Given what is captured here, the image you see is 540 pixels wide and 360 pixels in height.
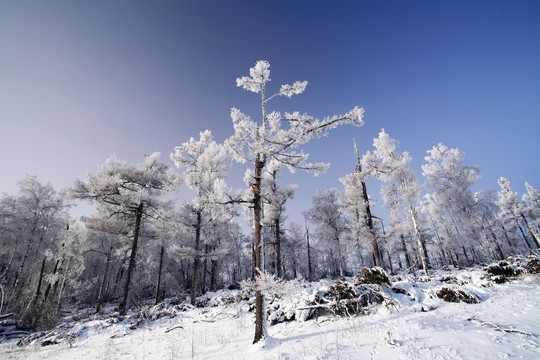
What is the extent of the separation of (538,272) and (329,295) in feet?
29.4

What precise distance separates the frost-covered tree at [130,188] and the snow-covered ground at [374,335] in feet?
17.0

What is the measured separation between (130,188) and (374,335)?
15.8m

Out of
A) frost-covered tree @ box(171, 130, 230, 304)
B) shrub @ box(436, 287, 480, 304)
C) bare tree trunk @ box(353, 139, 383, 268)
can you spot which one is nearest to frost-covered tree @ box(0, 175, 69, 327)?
frost-covered tree @ box(171, 130, 230, 304)

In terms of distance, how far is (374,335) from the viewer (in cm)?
559

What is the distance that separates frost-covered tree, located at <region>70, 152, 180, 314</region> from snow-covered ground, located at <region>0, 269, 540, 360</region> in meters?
5.17

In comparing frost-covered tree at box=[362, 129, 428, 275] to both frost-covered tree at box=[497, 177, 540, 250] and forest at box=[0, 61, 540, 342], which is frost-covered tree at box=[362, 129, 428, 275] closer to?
forest at box=[0, 61, 540, 342]

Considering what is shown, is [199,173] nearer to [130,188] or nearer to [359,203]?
[130,188]

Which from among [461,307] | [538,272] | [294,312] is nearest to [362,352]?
[294,312]

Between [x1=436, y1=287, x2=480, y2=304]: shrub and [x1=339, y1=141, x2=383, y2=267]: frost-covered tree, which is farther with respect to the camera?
[x1=339, y1=141, x2=383, y2=267]: frost-covered tree

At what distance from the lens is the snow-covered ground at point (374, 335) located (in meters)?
4.36

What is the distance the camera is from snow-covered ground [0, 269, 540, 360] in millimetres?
A: 4363

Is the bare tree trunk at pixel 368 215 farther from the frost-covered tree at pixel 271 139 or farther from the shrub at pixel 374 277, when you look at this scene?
the frost-covered tree at pixel 271 139

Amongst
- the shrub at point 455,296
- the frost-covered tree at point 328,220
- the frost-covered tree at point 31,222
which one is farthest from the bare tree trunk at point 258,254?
the frost-covered tree at point 31,222

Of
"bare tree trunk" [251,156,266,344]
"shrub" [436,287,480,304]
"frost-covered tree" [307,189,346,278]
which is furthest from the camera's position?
"frost-covered tree" [307,189,346,278]
